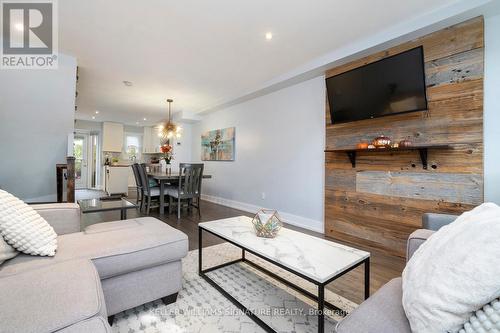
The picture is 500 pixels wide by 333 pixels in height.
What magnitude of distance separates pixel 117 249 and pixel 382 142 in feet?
8.84

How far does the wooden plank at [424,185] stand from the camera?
6.93 feet

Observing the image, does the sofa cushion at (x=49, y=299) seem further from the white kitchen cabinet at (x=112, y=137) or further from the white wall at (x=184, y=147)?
the white kitchen cabinet at (x=112, y=137)

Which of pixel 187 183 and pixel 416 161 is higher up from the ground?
pixel 416 161

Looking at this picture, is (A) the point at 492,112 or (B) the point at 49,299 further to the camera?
(A) the point at 492,112

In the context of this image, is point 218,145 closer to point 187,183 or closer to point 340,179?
point 187,183

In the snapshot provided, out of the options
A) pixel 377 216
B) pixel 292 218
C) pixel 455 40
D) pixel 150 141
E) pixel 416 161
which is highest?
pixel 455 40

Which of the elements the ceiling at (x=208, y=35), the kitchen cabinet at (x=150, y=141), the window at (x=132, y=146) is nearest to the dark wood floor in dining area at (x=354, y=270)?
the ceiling at (x=208, y=35)

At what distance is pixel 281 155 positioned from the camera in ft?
13.4

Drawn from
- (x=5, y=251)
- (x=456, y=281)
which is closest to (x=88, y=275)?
(x=5, y=251)

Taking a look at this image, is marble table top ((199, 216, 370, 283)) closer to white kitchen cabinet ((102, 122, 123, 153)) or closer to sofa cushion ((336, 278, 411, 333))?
sofa cushion ((336, 278, 411, 333))

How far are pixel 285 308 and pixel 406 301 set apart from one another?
3.31ft

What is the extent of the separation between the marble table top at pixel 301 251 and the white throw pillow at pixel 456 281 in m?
0.44

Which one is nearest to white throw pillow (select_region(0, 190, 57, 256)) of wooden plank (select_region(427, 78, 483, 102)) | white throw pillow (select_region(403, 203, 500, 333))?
white throw pillow (select_region(403, 203, 500, 333))

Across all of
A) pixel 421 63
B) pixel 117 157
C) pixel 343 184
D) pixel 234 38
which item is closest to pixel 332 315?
pixel 343 184
